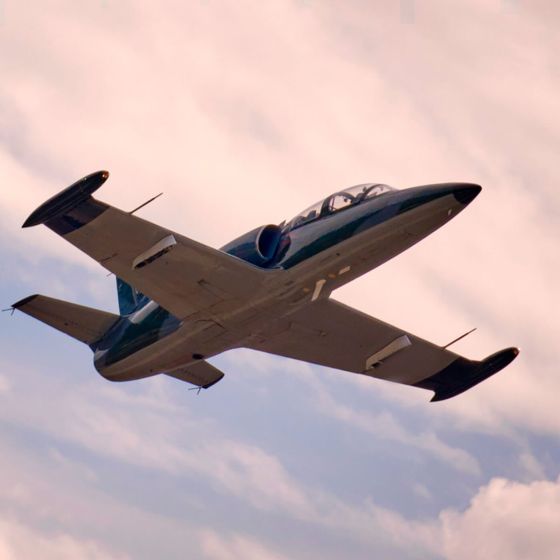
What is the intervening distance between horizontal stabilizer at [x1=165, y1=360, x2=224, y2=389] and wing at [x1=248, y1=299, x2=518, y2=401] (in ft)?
9.18

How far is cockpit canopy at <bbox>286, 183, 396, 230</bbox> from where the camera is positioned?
27.3m

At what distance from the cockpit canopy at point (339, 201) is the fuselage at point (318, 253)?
0.03 metres

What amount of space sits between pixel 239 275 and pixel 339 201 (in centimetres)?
307

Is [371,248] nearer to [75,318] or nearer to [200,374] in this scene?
[200,374]

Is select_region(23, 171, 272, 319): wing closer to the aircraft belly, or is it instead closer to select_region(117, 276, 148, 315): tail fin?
the aircraft belly

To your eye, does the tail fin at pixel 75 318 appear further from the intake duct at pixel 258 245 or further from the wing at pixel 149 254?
the intake duct at pixel 258 245

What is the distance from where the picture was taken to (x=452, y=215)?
26141mm

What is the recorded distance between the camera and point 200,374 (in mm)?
34094

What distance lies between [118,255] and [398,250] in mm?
6846

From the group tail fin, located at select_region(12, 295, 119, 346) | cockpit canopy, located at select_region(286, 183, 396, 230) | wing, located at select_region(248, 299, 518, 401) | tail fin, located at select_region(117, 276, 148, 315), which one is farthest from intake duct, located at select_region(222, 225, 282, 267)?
tail fin, located at select_region(117, 276, 148, 315)

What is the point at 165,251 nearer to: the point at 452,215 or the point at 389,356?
the point at 452,215

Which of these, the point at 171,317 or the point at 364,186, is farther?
the point at 171,317

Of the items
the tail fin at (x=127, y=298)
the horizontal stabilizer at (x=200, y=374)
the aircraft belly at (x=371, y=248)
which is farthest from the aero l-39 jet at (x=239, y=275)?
the tail fin at (x=127, y=298)

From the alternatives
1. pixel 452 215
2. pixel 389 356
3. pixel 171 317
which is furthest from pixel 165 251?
pixel 389 356
